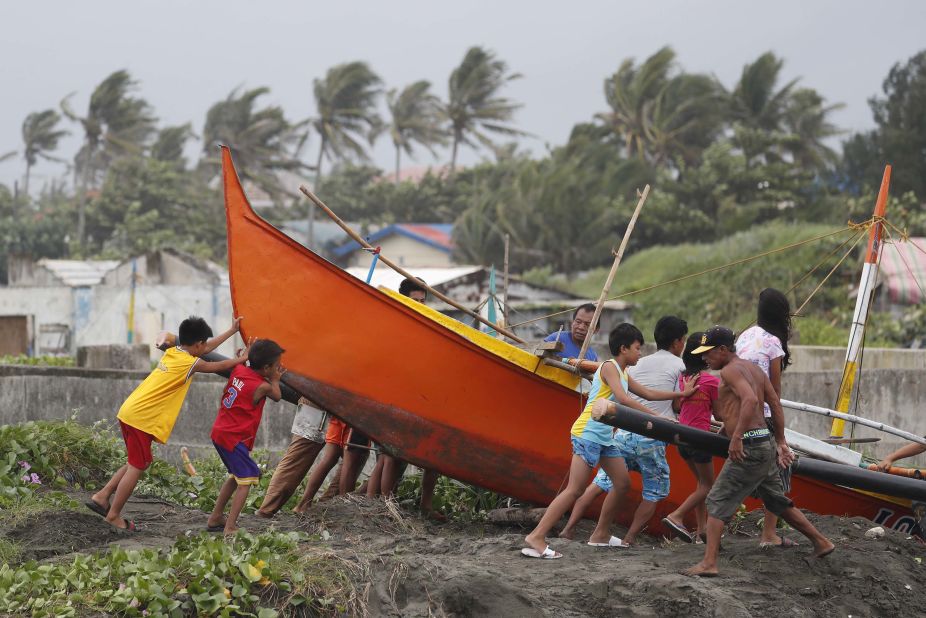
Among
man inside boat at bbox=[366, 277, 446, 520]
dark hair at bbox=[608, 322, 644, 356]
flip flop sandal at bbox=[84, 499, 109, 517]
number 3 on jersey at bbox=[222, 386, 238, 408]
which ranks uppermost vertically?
dark hair at bbox=[608, 322, 644, 356]

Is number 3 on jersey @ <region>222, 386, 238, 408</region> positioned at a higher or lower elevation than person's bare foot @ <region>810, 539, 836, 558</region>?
higher

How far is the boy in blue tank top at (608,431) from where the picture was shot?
6504mm

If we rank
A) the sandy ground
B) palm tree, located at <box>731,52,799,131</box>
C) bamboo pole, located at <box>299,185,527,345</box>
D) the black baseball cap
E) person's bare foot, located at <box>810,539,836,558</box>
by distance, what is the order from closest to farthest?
the sandy ground
the black baseball cap
person's bare foot, located at <box>810,539,836,558</box>
bamboo pole, located at <box>299,185,527,345</box>
palm tree, located at <box>731,52,799,131</box>

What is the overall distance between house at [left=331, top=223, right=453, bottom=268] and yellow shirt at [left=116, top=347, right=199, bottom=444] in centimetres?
3449

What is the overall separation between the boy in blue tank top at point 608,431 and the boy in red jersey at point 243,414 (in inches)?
67.7

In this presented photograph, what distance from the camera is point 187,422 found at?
1220 cm

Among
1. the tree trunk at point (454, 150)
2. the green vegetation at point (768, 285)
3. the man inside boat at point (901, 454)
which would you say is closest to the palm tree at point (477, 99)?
the tree trunk at point (454, 150)

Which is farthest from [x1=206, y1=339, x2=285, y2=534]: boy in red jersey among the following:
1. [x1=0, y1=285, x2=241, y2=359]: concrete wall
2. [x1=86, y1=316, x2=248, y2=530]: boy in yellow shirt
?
[x1=0, y1=285, x2=241, y2=359]: concrete wall

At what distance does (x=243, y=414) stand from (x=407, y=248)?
37.5 meters

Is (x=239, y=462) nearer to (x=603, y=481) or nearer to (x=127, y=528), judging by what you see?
(x=127, y=528)

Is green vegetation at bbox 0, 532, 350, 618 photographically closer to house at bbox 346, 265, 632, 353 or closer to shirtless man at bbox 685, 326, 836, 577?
shirtless man at bbox 685, 326, 836, 577

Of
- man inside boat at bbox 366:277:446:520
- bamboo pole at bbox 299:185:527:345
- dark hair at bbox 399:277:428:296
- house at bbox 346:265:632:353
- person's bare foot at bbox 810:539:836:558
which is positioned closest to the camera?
person's bare foot at bbox 810:539:836:558

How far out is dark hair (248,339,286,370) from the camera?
673cm

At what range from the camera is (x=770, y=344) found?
21.1ft
